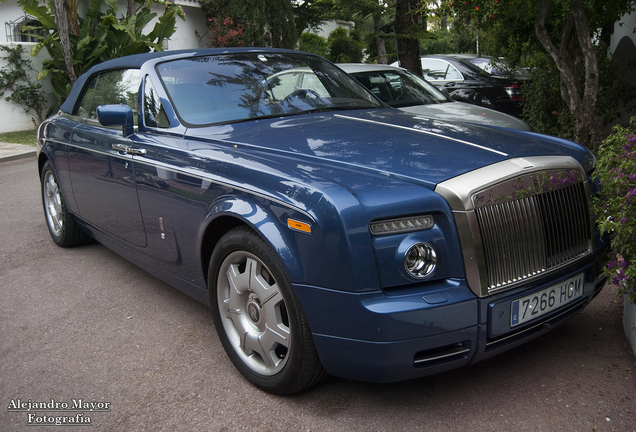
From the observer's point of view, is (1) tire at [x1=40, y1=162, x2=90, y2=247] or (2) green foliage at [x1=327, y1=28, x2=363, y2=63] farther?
(2) green foliage at [x1=327, y1=28, x2=363, y2=63]

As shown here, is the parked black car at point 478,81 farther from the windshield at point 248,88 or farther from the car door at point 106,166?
the car door at point 106,166

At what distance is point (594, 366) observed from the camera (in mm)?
2855

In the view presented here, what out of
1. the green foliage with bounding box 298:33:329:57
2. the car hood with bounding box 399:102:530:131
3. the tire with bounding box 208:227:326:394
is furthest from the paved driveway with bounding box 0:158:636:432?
the green foliage with bounding box 298:33:329:57

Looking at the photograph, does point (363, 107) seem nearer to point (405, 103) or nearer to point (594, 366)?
point (594, 366)

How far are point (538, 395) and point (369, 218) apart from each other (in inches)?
47.2

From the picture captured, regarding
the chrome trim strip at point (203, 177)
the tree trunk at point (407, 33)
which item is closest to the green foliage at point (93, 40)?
the tree trunk at point (407, 33)

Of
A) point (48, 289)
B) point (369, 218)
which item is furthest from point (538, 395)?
point (48, 289)

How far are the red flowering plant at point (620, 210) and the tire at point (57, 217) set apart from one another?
416 cm

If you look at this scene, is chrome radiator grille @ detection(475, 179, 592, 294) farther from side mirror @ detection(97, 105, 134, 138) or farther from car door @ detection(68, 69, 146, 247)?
side mirror @ detection(97, 105, 134, 138)

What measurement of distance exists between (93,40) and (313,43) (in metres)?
15.5

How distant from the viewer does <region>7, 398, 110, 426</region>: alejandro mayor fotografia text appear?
269 centimetres

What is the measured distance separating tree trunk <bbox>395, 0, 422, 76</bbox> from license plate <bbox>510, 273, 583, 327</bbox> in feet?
24.5

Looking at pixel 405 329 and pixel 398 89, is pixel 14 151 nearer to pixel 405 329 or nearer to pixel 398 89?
pixel 398 89

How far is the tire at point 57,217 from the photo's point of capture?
508 centimetres
